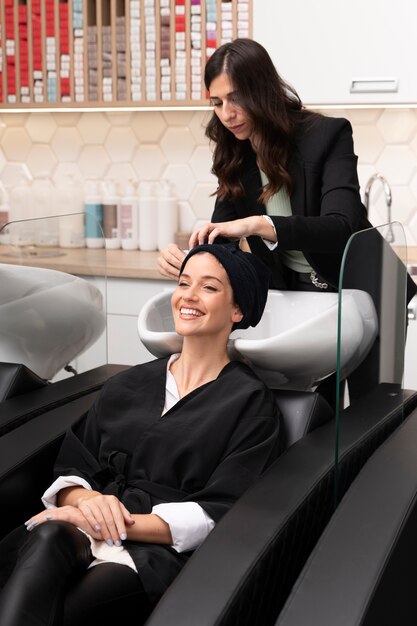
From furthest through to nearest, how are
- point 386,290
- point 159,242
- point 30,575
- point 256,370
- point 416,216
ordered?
1. point 159,242
2. point 416,216
3. point 256,370
4. point 386,290
5. point 30,575

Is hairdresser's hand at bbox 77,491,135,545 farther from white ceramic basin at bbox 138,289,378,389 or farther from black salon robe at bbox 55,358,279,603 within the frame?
white ceramic basin at bbox 138,289,378,389

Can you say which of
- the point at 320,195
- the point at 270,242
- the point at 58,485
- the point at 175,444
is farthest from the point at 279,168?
the point at 58,485

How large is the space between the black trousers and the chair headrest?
17.6 inches

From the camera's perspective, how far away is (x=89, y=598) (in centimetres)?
122

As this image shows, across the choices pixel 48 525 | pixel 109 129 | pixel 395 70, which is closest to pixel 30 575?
pixel 48 525

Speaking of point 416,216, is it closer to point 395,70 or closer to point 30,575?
point 395,70

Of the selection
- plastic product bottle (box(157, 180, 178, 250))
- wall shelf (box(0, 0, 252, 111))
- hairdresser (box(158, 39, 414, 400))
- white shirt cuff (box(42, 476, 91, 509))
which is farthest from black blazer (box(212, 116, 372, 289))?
Answer: plastic product bottle (box(157, 180, 178, 250))

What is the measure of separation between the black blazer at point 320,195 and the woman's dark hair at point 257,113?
0.03m

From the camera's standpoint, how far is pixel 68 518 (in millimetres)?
1395

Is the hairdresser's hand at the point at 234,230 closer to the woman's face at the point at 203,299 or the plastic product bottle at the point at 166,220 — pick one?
the woman's face at the point at 203,299

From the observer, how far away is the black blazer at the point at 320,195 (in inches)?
70.7

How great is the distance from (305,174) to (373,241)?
56cm

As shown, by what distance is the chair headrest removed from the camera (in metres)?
1.62

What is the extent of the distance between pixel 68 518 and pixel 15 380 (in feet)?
1.82
